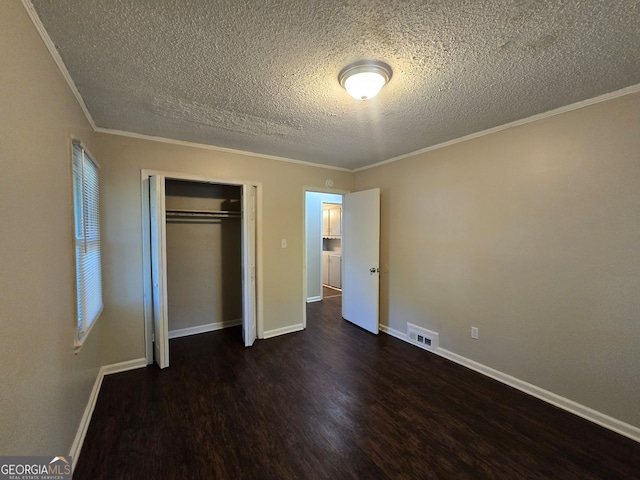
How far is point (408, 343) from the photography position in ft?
11.1

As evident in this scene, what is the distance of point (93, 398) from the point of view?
215 centimetres

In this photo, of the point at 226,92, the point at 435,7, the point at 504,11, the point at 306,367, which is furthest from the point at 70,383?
the point at 504,11

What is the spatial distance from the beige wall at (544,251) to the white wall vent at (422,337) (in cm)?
12

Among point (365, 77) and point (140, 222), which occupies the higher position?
point (365, 77)

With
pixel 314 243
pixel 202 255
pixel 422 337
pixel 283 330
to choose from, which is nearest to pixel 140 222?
pixel 202 255

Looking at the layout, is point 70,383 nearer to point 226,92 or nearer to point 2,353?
point 2,353

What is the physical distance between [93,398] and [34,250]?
1704 mm

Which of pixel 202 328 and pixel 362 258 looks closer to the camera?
pixel 202 328

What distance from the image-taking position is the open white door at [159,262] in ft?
8.67

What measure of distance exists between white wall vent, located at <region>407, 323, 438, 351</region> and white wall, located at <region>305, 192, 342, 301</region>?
100 inches

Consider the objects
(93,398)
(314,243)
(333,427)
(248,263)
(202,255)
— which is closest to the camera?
(333,427)

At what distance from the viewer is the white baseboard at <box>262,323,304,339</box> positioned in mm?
3564

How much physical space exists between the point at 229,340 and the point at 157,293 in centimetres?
118

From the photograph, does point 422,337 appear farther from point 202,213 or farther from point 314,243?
point 202,213
